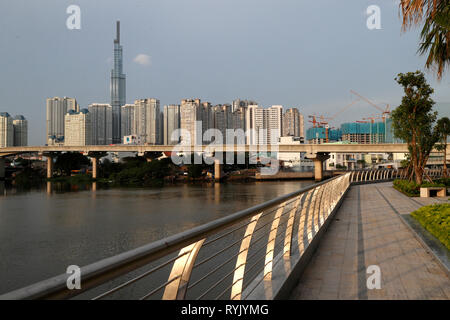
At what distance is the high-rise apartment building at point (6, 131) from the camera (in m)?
145

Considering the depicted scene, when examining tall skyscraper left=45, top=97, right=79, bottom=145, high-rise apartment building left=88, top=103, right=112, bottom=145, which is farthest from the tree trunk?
tall skyscraper left=45, top=97, right=79, bottom=145

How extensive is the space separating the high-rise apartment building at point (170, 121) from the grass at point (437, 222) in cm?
15541

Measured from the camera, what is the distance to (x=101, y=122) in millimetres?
189500

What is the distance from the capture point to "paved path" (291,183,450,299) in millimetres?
4059

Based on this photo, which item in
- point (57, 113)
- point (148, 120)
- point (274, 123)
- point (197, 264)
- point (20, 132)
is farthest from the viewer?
point (274, 123)

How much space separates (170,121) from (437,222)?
540 ft

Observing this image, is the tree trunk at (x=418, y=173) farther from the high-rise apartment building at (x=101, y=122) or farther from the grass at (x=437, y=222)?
the high-rise apartment building at (x=101, y=122)

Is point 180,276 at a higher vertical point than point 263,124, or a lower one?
lower

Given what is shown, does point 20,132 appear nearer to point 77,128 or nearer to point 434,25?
point 77,128

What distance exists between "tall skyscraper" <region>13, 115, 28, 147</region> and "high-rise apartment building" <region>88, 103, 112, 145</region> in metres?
31.5

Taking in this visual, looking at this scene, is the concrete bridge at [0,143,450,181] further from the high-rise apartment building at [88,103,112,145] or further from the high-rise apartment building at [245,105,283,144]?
the high-rise apartment building at [245,105,283,144]

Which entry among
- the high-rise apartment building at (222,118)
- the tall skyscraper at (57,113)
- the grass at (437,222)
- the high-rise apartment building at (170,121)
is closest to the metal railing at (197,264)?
the grass at (437,222)

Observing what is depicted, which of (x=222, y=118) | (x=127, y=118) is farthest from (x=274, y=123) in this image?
(x=127, y=118)

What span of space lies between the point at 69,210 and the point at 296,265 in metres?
23.2
